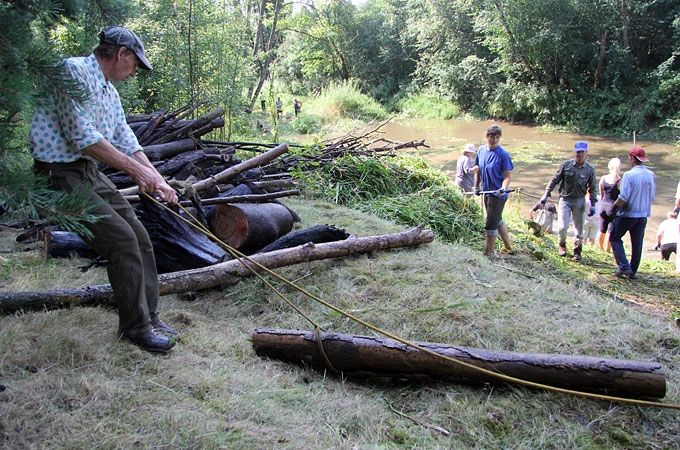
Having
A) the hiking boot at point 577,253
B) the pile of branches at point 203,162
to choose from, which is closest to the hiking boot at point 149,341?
the pile of branches at point 203,162

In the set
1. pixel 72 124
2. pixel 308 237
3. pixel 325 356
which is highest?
pixel 72 124

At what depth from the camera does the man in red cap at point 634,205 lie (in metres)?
7.21

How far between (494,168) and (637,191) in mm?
2085

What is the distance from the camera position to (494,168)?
694 centimetres

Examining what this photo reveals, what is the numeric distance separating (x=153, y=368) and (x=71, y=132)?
140cm

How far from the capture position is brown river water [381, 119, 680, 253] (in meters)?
14.8

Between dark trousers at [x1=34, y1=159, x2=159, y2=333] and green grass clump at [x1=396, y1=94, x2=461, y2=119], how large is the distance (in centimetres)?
3060

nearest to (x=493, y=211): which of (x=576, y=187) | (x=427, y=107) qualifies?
(x=576, y=187)

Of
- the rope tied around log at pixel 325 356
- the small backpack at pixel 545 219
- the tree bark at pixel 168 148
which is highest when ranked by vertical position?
the tree bark at pixel 168 148

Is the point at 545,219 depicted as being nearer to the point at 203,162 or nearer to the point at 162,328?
the point at 203,162

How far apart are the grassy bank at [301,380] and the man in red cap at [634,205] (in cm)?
314

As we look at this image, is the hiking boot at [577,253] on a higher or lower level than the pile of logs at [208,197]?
lower

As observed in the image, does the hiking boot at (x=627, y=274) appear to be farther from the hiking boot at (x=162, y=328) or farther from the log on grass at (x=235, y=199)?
the hiking boot at (x=162, y=328)

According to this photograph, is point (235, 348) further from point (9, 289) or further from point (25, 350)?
point (9, 289)
